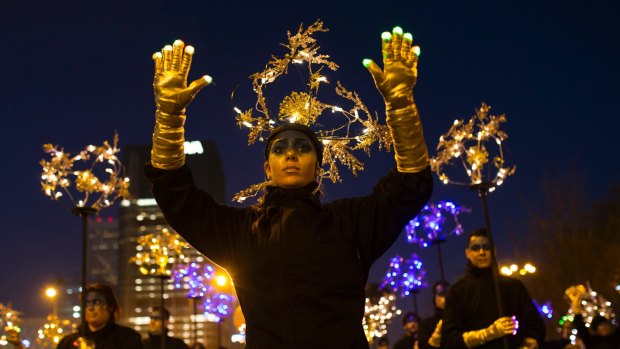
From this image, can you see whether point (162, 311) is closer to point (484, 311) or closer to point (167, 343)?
point (167, 343)

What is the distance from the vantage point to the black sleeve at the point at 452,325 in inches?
263

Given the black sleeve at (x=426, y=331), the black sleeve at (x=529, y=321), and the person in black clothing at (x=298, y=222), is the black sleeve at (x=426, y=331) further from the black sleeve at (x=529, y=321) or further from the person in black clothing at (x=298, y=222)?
the person in black clothing at (x=298, y=222)

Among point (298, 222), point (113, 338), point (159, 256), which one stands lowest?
point (113, 338)

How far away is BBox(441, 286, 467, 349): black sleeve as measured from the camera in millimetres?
6680

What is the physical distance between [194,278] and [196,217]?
491 inches

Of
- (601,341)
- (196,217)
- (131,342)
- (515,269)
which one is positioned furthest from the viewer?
(515,269)

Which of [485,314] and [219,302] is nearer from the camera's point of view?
[485,314]

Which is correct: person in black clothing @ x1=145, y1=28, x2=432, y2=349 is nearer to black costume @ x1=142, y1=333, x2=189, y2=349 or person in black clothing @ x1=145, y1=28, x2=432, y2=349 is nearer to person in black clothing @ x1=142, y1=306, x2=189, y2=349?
black costume @ x1=142, y1=333, x2=189, y2=349

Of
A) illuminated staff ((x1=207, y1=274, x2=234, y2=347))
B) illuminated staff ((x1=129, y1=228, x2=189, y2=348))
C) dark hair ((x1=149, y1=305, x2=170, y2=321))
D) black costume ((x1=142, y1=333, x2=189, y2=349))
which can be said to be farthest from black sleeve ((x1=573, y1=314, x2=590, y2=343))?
illuminated staff ((x1=207, y1=274, x2=234, y2=347))

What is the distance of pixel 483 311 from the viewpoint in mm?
6883

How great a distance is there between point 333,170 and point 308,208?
2.85 feet

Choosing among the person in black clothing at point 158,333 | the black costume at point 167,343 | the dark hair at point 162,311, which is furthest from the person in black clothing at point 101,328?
the dark hair at point 162,311

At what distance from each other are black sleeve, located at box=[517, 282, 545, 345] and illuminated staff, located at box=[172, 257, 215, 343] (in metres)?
9.16

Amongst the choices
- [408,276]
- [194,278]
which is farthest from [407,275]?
[194,278]
